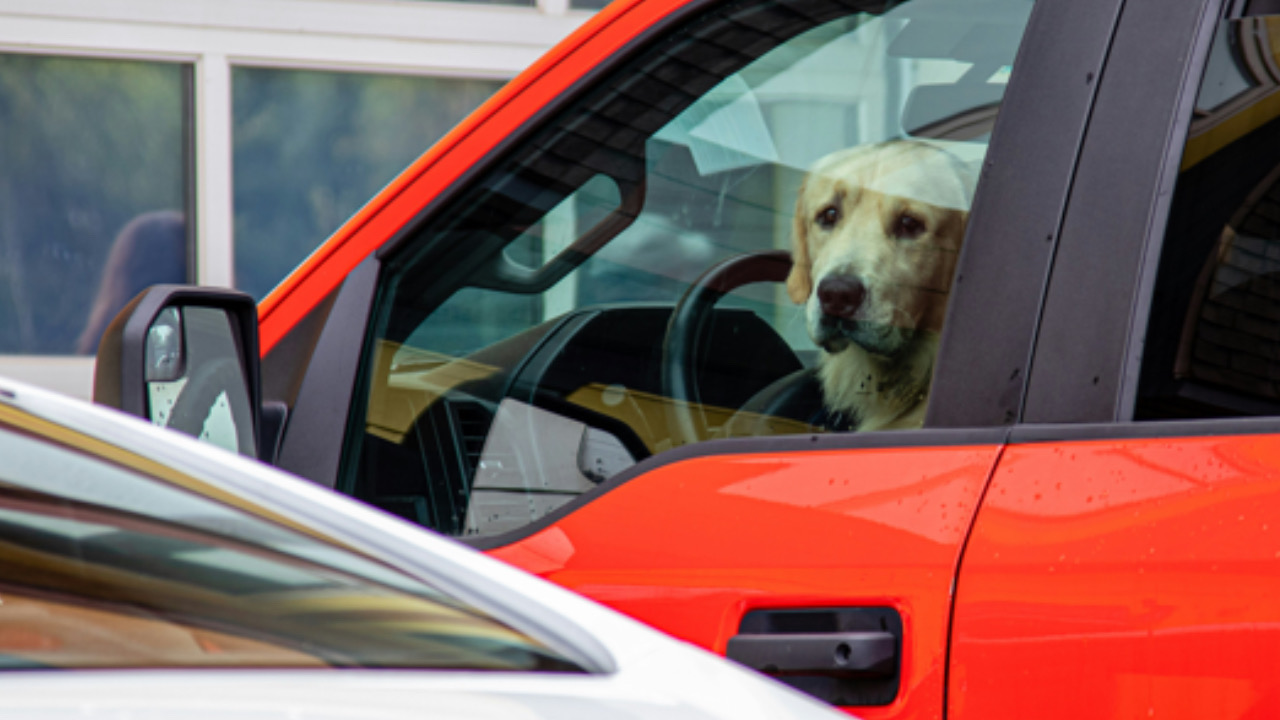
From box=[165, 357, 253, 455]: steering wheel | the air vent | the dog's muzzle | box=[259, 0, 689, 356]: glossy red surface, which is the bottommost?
the air vent

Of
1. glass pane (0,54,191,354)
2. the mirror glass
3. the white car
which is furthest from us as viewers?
glass pane (0,54,191,354)

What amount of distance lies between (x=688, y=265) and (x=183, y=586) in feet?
2.88

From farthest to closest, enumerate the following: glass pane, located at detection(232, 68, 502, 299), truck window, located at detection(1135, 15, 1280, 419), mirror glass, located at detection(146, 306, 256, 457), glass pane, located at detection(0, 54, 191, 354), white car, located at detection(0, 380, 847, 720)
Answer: glass pane, located at detection(232, 68, 502, 299), glass pane, located at detection(0, 54, 191, 354), mirror glass, located at detection(146, 306, 256, 457), truck window, located at detection(1135, 15, 1280, 419), white car, located at detection(0, 380, 847, 720)

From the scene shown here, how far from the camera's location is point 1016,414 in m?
1.21

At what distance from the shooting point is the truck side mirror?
1.43 m

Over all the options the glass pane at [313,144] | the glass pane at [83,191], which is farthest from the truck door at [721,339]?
the glass pane at [83,191]

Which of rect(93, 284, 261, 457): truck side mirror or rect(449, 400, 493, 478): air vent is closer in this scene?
rect(93, 284, 261, 457): truck side mirror

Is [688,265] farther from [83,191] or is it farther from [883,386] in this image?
[83,191]

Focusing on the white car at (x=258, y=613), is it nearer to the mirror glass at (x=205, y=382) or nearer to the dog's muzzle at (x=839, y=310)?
the mirror glass at (x=205, y=382)

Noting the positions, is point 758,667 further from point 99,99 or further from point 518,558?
point 99,99

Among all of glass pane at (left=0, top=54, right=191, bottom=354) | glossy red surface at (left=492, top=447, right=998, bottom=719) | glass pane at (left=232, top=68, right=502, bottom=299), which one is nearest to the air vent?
glossy red surface at (left=492, top=447, right=998, bottom=719)

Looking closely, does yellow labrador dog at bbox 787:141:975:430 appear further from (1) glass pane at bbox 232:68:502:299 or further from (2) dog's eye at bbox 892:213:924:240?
(1) glass pane at bbox 232:68:502:299

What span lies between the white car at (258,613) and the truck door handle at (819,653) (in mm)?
168

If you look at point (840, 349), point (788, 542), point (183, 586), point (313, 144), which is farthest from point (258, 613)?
point (313, 144)
